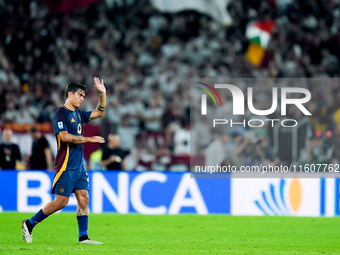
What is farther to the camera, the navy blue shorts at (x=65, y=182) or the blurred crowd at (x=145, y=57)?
the blurred crowd at (x=145, y=57)

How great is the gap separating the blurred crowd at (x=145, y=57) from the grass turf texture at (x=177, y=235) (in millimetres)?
4503

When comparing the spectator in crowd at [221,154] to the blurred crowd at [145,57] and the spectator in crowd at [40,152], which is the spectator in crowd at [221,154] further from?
the spectator in crowd at [40,152]

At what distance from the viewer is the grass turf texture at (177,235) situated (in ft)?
27.4

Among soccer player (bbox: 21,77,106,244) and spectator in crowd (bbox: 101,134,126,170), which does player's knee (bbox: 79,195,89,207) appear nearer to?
soccer player (bbox: 21,77,106,244)

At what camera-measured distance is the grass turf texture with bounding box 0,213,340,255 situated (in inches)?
329

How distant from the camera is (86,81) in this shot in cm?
1880

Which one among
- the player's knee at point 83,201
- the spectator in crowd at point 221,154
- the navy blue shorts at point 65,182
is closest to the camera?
the navy blue shorts at point 65,182

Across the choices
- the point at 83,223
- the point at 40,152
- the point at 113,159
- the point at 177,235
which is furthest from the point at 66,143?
the point at 40,152

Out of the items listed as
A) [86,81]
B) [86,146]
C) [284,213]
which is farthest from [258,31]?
[284,213]

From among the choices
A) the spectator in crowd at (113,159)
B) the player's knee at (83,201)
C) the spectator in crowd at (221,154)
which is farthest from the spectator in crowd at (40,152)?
the player's knee at (83,201)

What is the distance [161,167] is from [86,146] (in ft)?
5.81

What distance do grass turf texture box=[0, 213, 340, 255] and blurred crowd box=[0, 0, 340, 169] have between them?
4.50 meters

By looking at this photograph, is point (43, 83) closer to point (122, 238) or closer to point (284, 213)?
point (284, 213)

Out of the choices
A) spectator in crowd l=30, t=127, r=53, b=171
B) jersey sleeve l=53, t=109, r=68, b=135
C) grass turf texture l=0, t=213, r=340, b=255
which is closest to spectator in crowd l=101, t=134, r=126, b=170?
spectator in crowd l=30, t=127, r=53, b=171
